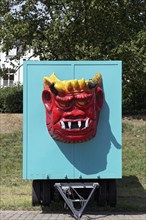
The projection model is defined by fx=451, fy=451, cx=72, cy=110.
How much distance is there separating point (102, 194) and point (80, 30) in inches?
472

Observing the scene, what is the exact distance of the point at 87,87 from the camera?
8562mm

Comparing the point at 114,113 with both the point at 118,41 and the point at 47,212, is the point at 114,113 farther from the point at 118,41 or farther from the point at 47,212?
the point at 118,41

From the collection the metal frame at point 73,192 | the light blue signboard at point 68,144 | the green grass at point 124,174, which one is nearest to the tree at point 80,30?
the green grass at point 124,174

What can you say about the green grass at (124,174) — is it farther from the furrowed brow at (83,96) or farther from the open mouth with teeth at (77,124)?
the furrowed brow at (83,96)

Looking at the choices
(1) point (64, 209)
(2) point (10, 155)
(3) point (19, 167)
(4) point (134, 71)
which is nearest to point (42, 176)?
(1) point (64, 209)

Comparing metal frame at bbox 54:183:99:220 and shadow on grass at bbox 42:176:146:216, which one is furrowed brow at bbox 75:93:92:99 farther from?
shadow on grass at bbox 42:176:146:216

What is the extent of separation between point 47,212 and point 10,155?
5994 mm

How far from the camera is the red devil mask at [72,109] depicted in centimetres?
853

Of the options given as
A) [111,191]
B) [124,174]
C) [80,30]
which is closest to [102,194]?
[111,191]

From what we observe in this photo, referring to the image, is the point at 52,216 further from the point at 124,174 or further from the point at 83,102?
the point at 124,174

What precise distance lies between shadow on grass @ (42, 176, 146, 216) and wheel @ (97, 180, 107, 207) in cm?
20

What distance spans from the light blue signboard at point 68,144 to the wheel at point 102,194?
341 mm

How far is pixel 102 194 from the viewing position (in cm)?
898

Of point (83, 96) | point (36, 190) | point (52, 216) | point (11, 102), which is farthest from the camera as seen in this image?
point (11, 102)
